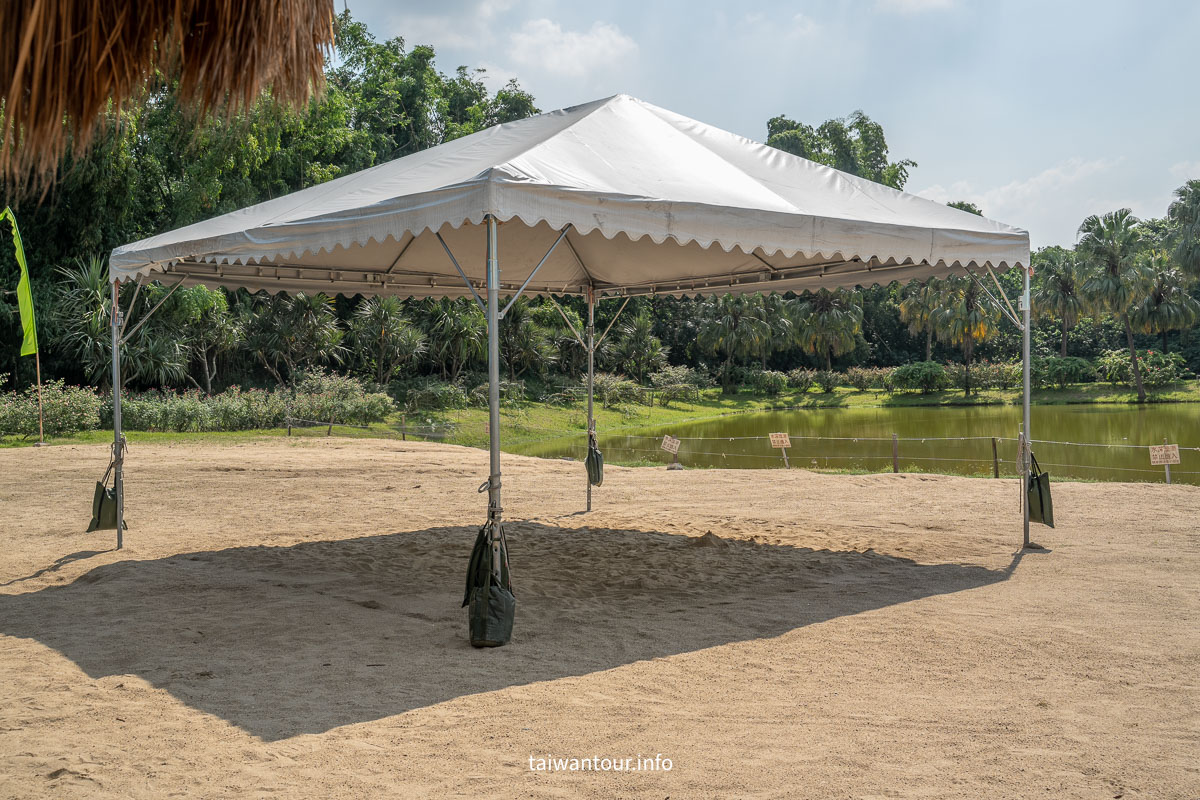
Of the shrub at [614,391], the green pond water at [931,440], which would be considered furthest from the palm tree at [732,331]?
the shrub at [614,391]

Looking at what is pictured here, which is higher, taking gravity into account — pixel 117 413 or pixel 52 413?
pixel 117 413

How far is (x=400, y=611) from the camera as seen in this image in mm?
6211

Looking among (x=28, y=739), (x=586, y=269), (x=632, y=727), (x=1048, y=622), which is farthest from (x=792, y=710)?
(x=586, y=269)

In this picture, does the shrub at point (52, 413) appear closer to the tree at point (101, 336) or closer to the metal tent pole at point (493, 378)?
the tree at point (101, 336)

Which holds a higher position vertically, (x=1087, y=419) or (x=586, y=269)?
(x=586, y=269)

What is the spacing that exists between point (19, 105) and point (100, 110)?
26 centimetres

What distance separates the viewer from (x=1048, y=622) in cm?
582

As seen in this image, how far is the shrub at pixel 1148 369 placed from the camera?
41.7 meters

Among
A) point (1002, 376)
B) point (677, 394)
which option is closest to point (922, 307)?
point (1002, 376)

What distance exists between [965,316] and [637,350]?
1888 centimetres

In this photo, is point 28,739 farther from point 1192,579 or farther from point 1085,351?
point 1085,351

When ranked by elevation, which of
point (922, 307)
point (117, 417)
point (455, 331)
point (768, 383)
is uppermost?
point (922, 307)

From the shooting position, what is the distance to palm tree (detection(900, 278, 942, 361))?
49969mm

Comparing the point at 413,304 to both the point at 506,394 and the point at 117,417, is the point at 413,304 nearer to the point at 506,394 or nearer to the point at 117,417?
the point at 506,394
